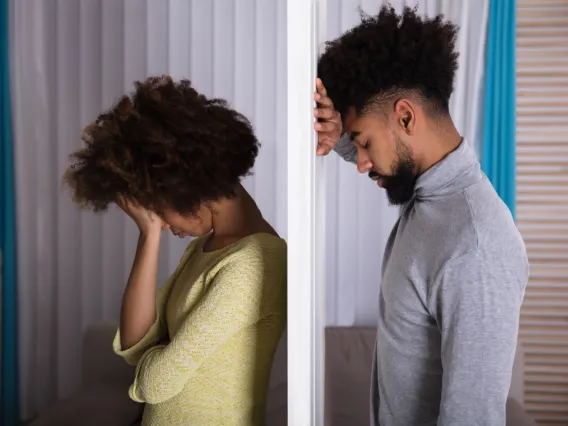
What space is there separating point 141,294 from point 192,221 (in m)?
0.15

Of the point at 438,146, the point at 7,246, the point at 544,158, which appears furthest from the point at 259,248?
the point at 544,158

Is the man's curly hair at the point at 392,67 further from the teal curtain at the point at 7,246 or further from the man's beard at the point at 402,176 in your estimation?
the teal curtain at the point at 7,246

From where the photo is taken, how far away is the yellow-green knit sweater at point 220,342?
0.89 m

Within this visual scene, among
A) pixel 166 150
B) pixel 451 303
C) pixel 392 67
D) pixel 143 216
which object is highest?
pixel 392 67

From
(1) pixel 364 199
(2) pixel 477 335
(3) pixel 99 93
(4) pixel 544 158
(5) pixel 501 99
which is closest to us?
(2) pixel 477 335

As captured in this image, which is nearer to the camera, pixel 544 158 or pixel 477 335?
pixel 477 335

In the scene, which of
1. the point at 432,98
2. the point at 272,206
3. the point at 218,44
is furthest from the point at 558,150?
the point at 432,98

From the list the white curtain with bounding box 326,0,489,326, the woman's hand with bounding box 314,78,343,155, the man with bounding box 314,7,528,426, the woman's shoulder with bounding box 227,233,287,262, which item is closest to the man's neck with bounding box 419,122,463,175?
the man with bounding box 314,7,528,426

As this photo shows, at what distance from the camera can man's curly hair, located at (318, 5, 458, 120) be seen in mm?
1000

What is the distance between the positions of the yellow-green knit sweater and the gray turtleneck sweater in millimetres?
193

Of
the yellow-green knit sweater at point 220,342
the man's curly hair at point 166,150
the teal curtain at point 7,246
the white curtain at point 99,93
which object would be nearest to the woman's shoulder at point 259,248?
the yellow-green knit sweater at point 220,342

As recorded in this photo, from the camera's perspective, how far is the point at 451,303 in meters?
0.88

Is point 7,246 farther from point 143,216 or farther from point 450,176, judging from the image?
point 450,176

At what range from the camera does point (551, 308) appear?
7.73 feet
